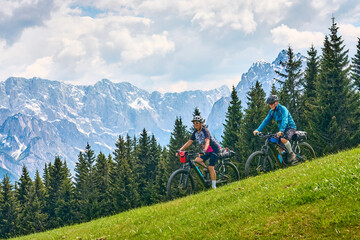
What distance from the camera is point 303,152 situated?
13.5 metres

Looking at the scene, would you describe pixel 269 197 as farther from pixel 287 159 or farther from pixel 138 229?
pixel 287 159

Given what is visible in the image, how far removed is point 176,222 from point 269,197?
256cm

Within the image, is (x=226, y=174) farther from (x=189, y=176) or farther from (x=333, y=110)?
(x=333, y=110)

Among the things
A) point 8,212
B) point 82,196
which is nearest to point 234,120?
point 82,196

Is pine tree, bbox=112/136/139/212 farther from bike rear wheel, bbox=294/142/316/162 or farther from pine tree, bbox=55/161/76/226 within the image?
bike rear wheel, bbox=294/142/316/162

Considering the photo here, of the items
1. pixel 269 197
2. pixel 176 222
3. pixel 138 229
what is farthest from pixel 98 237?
pixel 269 197

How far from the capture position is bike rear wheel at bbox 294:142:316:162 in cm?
1295

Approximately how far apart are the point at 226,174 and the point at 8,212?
7451 cm

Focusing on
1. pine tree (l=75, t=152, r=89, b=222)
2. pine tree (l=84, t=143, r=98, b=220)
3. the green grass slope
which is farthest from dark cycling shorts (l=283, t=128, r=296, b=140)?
pine tree (l=75, t=152, r=89, b=222)

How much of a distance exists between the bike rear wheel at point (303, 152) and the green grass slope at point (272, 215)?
4.51 metres

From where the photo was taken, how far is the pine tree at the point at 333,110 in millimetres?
34875

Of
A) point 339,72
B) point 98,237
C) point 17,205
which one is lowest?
point 17,205

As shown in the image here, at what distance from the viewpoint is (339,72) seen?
3628 cm

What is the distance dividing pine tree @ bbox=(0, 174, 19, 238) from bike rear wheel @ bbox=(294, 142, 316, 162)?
7569 centimetres
